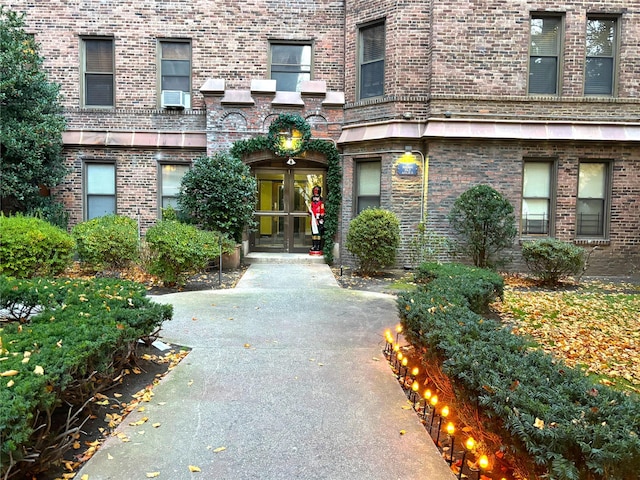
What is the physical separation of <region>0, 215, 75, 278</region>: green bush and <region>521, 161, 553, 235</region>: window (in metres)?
10.2

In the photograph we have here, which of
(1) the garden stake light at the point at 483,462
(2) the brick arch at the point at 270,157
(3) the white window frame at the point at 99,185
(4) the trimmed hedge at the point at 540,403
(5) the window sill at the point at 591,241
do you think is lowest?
(1) the garden stake light at the point at 483,462

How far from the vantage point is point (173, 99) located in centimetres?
1240

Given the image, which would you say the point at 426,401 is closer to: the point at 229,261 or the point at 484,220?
the point at 484,220

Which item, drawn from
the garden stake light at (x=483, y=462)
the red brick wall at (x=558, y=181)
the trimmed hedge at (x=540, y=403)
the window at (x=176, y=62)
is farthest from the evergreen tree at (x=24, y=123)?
the garden stake light at (x=483, y=462)

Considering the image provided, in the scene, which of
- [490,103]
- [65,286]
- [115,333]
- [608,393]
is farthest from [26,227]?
[490,103]

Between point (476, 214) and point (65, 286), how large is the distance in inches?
325

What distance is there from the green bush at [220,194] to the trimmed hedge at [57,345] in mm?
5755

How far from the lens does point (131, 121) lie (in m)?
12.6

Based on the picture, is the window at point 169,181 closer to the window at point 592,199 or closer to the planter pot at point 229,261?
the planter pot at point 229,261

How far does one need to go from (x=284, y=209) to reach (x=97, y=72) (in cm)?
639

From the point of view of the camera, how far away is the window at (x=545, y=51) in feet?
36.7

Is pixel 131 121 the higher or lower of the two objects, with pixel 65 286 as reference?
higher

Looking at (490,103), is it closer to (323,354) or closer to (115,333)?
(323,354)

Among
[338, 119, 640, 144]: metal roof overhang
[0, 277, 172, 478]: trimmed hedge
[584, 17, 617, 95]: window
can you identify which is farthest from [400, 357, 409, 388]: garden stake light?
[584, 17, 617, 95]: window
